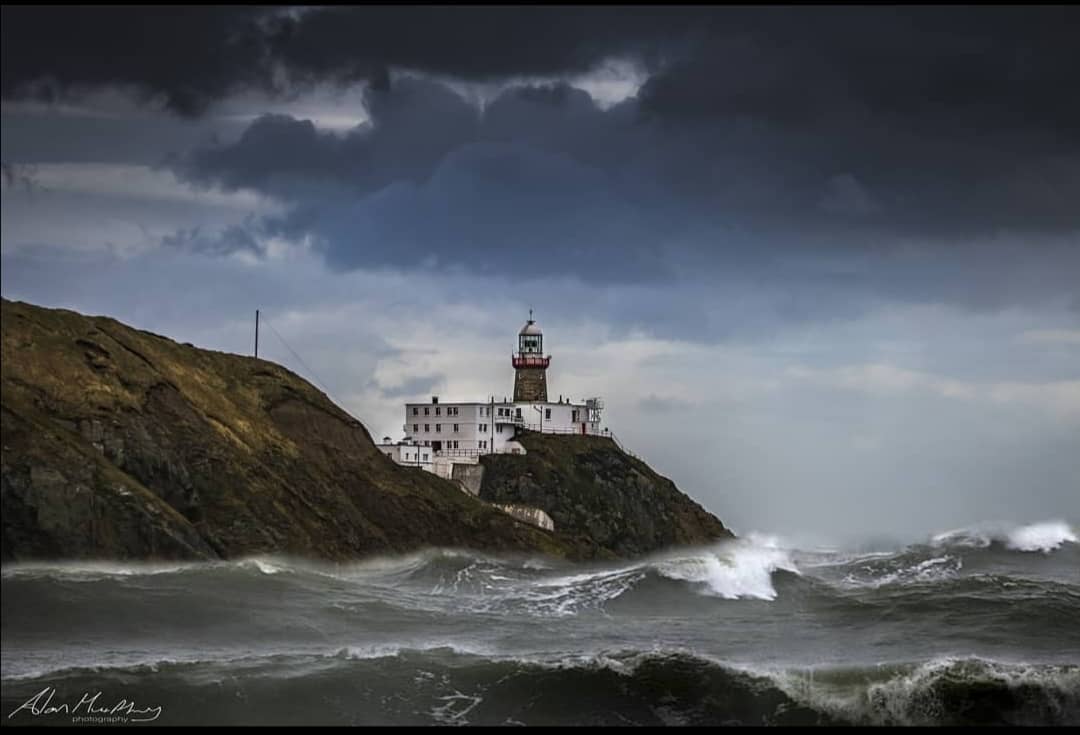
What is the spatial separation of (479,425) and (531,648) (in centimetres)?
4744

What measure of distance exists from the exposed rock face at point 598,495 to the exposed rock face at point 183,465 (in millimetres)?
10294

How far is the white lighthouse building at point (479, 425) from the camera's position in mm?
82750

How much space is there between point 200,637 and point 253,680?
16.7 ft

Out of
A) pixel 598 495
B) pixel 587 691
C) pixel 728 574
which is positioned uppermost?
pixel 598 495

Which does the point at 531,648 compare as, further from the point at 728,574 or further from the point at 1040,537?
the point at 1040,537

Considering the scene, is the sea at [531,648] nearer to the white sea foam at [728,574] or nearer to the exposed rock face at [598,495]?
the white sea foam at [728,574]

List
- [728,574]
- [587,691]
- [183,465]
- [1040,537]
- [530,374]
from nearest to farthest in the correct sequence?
[587,691], [183,465], [728,574], [1040,537], [530,374]

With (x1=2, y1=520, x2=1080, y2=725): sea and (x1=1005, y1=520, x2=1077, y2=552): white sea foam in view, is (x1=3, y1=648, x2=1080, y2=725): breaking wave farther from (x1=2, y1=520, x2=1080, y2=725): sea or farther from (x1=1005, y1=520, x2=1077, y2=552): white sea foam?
(x1=1005, y1=520, x2=1077, y2=552): white sea foam

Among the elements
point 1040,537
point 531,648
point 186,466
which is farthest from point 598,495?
point 531,648

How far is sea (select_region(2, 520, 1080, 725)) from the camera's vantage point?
3212cm

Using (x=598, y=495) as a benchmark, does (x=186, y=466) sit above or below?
below

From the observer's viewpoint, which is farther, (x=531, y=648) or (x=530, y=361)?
(x=530, y=361)

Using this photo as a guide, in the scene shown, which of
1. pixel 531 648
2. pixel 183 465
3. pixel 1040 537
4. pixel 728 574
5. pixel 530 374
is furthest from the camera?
pixel 530 374

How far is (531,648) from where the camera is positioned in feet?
126
